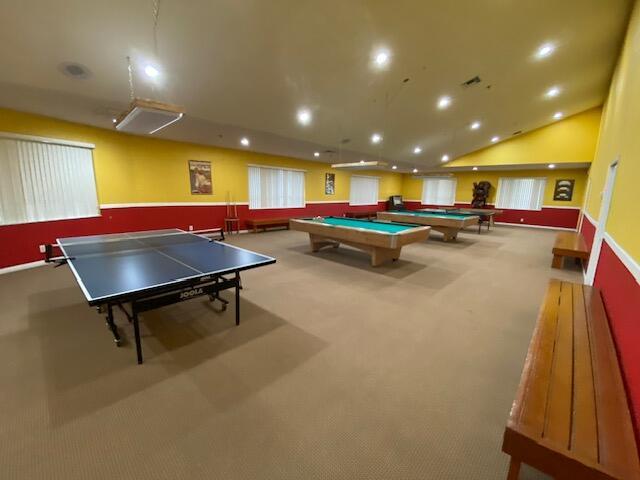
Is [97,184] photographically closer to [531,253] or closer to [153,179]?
[153,179]

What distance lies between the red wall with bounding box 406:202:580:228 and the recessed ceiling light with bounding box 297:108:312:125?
417 inches

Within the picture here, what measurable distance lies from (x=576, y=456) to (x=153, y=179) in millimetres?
8114

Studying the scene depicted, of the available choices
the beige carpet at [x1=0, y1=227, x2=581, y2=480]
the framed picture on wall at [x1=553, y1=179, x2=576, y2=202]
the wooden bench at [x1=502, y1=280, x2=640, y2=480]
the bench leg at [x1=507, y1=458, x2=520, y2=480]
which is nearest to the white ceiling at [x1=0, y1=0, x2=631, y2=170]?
the beige carpet at [x1=0, y1=227, x2=581, y2=480]

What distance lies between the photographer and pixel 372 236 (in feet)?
15.1

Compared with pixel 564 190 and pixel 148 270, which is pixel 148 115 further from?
pixel 564 190

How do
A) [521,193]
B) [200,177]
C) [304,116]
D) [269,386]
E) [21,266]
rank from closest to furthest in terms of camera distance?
1. [269,386]
2. [21,266]
3. [304,116]
4. [200,177]
5. [521,193]

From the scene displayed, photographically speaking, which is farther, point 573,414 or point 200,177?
point 200,177

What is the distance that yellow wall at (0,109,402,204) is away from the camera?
4.89m

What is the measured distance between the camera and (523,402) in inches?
50.1

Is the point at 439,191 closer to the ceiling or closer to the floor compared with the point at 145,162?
closer to the floor

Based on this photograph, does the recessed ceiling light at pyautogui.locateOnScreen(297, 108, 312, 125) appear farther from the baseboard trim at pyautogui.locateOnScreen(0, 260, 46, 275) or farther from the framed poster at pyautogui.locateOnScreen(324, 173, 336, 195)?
the baseboard trim at pyautogui.locateOnScreen(0, 260, 46, 275)

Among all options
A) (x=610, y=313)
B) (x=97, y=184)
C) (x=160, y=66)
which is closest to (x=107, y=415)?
(x=610, y=313)

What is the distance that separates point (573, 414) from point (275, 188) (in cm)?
933

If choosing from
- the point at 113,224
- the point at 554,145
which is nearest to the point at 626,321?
the point at 113,224
